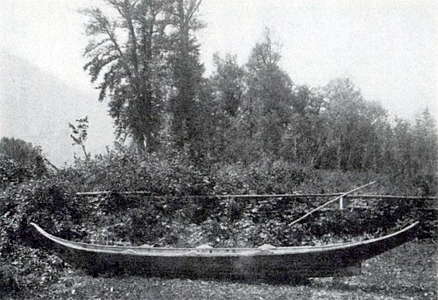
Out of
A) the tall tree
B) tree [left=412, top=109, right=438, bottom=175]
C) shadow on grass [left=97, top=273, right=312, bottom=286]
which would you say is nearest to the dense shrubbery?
shadow on grass [left=97, top=273, right=312, bottom=286]

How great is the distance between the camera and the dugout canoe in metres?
8.07

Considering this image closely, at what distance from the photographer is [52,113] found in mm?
83000

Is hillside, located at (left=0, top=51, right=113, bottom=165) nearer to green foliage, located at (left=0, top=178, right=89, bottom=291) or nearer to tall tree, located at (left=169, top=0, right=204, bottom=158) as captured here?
tall tree, located at (left=169, top=0, right=204, bottom=158)

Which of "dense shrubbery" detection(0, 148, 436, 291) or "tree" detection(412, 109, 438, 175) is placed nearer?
"dense shrubbery" detection(0, 148, 436, 291)

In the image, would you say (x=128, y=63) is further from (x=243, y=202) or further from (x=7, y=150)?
(x=243, y=202)

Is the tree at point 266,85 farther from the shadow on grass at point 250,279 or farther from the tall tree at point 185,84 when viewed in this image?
the shadow on grass at point 250,279

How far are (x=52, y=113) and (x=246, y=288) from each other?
81.7 meters

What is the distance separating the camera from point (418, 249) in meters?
11.3

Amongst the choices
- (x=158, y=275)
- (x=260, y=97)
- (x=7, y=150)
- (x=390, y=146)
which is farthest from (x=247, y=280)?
(x=260, y=97)

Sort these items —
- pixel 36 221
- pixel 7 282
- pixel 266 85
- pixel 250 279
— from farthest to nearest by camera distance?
pixel 266 85 → pixel 36 221 → pixel 250 279 → pixel 7 282

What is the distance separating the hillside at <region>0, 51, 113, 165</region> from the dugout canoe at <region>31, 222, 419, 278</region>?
49241 mm

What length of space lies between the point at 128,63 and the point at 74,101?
73.5m

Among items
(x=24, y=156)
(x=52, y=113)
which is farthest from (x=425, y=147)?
(x=52, y=113)

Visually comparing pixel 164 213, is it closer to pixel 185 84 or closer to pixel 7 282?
pixel 7 282
